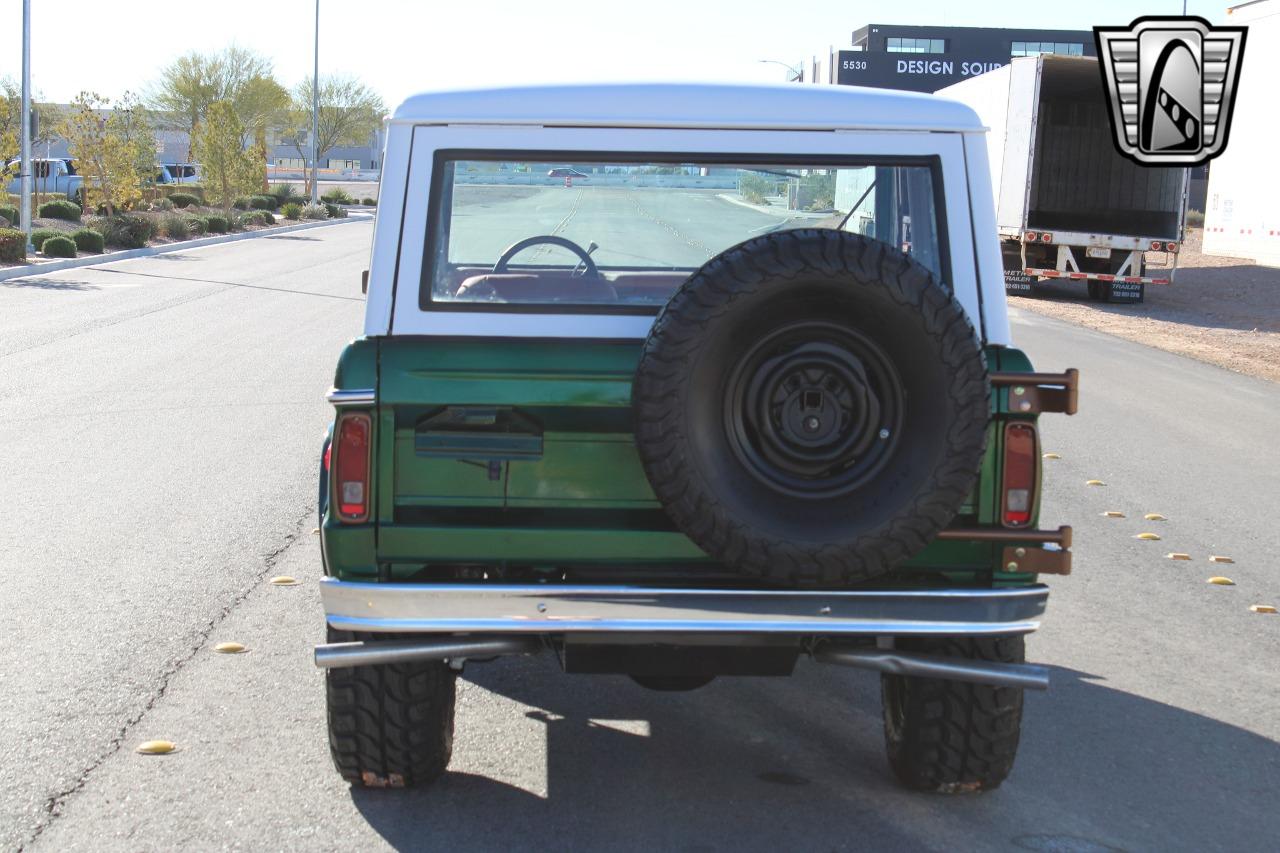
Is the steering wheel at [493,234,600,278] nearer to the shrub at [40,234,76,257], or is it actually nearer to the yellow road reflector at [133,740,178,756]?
the yellow road reflector at [133,740,178,756]

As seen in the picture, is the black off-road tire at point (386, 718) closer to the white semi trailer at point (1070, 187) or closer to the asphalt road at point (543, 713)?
the asphalt road at point (543, 713)

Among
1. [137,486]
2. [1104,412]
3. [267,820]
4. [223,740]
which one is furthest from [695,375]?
[1104,412]

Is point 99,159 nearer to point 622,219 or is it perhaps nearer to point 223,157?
point 223,157

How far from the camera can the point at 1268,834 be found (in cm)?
403

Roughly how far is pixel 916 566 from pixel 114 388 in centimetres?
955

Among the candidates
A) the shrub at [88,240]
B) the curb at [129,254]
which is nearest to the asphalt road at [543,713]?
the curb at [129,254]

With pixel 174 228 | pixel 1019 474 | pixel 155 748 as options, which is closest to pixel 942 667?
pixel 1019 474

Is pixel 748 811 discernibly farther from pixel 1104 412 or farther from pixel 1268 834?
pixel 1104 412

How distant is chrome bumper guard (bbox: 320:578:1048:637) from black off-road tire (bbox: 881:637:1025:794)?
287 millimetres

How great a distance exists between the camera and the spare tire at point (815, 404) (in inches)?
139

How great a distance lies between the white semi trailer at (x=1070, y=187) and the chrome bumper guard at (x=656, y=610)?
65.6 feet

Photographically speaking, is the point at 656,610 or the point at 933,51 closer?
the point at 656,610

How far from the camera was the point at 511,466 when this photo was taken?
384cm

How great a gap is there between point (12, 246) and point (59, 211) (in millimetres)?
12443
